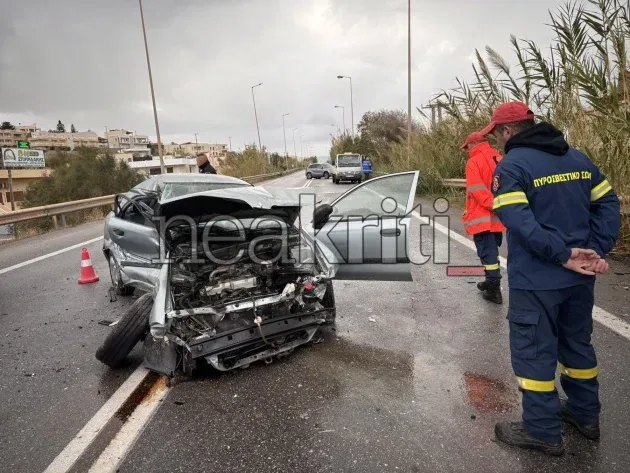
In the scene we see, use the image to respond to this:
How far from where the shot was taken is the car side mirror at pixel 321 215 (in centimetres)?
425

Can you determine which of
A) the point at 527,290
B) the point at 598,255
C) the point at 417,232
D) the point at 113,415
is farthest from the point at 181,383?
the point at 417,232

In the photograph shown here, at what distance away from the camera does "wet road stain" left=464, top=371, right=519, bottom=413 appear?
2.71 m

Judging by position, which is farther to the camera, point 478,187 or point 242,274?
point 478,187

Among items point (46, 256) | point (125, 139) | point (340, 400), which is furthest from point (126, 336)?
point (125, 139)

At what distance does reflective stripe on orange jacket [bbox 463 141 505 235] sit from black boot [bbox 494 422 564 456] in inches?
97.0

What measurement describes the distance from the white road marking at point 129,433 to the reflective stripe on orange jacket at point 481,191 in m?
3.27

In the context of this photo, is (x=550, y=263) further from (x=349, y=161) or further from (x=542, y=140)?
(x=349, y=161)

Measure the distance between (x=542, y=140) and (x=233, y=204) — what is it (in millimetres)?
2435

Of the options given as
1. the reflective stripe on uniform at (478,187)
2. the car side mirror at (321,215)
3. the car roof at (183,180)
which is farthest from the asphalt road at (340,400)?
the car roof at (183,180)

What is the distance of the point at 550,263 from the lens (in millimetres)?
2281

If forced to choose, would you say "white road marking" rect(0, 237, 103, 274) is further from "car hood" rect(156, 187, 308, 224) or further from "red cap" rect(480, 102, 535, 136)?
"red cap" rect(480, 102, 535, 136)

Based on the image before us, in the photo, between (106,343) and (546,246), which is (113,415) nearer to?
(106,343)

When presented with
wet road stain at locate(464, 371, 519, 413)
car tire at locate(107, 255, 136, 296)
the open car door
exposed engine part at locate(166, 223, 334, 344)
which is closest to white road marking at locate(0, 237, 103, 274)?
car tire at locate(107, 255, 136, 296)

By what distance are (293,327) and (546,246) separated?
1882 millimetres
